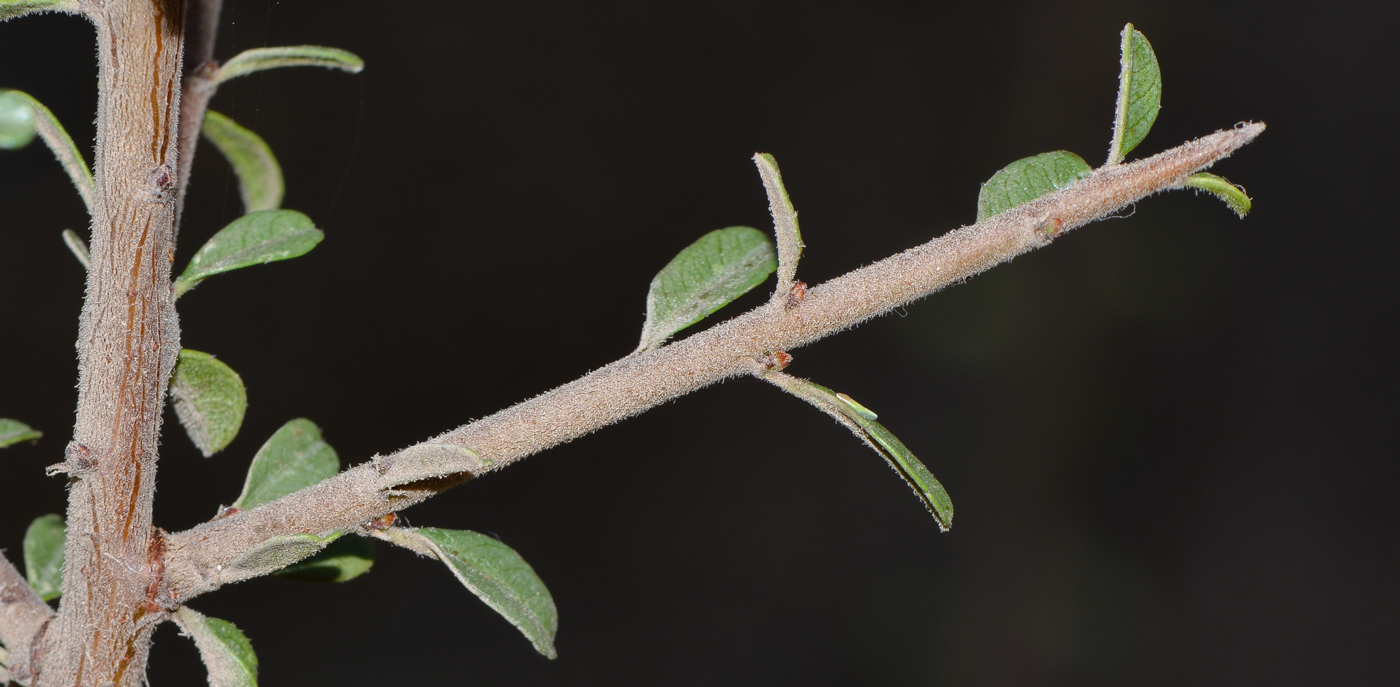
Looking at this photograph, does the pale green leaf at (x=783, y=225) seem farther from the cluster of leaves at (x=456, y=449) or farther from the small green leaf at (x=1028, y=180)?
the small green leaf at (x=1028, y=180)

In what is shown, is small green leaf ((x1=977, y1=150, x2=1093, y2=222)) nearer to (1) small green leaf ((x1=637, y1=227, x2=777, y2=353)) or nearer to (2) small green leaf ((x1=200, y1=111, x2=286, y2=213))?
(1) small green leaf ((x1=637, y1=227, x2=777, y2=353))

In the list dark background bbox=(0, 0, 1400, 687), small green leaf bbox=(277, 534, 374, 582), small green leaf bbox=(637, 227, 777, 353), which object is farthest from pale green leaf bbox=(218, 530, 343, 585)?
dark background bbox=(0, 0, 1400, 687)

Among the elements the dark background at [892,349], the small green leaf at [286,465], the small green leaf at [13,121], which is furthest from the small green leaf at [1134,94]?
the dark background at [892,349]

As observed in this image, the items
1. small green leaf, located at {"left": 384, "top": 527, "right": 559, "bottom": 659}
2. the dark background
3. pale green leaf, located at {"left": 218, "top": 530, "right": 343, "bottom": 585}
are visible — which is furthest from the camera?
the dark background

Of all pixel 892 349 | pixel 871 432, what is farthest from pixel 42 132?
pixel 892 349

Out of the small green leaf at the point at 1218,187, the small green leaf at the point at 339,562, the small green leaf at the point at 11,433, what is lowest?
the small green leaf at the point at 339,562

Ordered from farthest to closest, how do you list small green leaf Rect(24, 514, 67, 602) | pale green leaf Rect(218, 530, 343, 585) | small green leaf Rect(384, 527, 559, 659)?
small green leaf Rect(24, 514, 67, 602) < small green leaf Rect(384, 527, 559, 659) < pale green leaf Rect(218, 530, 343, 585)

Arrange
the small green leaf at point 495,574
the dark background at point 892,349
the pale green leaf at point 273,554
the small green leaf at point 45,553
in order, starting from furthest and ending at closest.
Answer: the dark background at point 892,349
the small green leaf at point 45,553
the small green leaf at point 495,574
the pale green leaf at point 273,554
